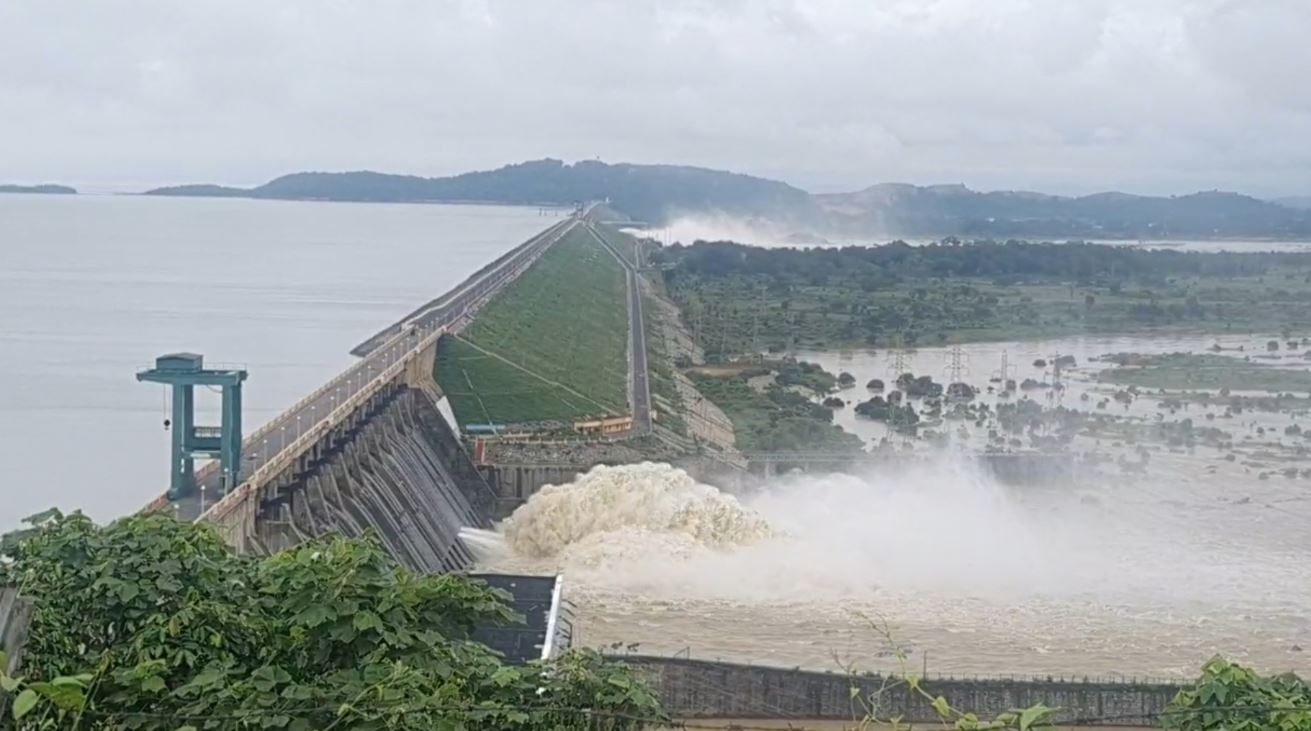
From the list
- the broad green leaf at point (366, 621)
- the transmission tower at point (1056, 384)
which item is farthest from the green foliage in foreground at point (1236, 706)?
the transmission tower at point (1056, 384)

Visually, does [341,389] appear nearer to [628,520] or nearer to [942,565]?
[628,520]

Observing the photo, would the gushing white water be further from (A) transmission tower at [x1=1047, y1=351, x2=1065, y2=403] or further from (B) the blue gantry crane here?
(A) transmission tower at [x1=1047, y1=351, x2=1065, y2=403]

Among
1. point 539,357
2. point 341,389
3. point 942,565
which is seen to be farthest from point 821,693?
point 539,357

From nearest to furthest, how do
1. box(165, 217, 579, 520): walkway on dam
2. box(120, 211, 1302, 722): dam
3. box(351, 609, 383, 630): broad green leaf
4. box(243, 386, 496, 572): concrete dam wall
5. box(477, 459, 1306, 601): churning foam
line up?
box(351, 609, 383, 630): broad green leaf
box(120, 211, 1302, 722): dam
box(165, 217, 579, 520): walkway on dam
box(243, 386, 496, 572): concrete dam wall
box(477, 459, 1306, 601): churning foam

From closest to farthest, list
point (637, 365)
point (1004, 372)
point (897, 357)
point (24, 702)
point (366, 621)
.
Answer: point (24, 702)
point (366, 621)
point (637, 365)
point (1004, 372)
point (897, 357)

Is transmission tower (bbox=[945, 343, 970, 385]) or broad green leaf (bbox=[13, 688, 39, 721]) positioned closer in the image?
broad green leaf (bbox=[13, 688, 39, 721])

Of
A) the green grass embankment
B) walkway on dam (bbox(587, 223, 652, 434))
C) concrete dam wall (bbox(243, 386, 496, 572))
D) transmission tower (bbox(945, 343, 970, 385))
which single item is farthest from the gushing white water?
transmission tower (bbox(945, 343, 970, 385))

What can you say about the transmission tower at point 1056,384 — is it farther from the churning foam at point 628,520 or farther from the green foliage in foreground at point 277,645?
the green foliage in foreground at point 277,645
